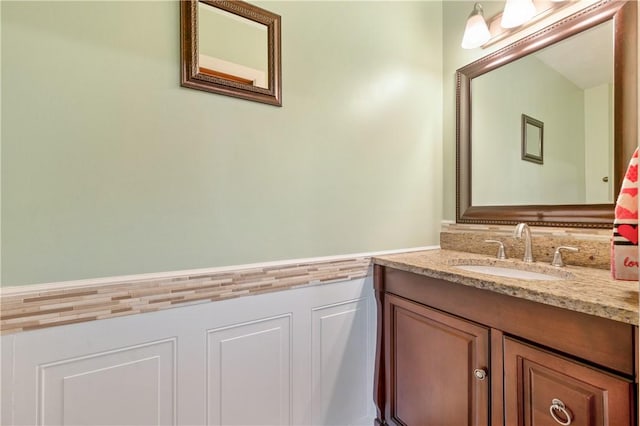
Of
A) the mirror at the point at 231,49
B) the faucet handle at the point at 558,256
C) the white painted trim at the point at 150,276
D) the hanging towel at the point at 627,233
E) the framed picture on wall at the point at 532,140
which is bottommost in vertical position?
the white painted trim at the point at 150,276

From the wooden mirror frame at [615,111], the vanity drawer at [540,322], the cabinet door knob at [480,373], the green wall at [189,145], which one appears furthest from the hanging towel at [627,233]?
the green wall at [189,145]

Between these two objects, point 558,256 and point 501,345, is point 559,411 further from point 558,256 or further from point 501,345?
point 558,256

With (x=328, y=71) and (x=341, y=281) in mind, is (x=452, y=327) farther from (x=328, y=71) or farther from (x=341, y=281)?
(x=328, y=71)

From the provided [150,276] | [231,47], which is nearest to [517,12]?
[231,47]

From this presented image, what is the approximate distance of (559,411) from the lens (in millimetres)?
737

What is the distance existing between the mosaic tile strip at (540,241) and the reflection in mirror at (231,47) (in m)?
1.21

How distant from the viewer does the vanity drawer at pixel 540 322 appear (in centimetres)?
65

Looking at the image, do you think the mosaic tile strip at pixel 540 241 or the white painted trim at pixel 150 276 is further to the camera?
the mosaic tile strip at pixel 540 241

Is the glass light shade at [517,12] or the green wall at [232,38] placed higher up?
the glass light shade at [517,12]

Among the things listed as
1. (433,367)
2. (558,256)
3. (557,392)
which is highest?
(558,256)

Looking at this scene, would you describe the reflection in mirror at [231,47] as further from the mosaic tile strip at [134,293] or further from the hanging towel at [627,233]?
the hanging towel at [627,233]

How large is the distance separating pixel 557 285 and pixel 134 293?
1258mm

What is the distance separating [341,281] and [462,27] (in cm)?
Result: 149

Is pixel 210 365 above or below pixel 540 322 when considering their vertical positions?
below
